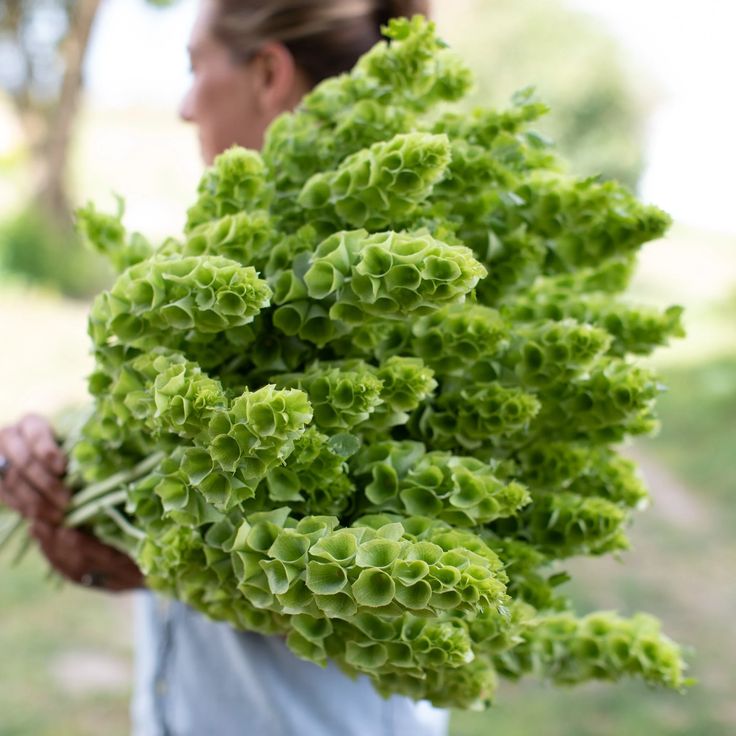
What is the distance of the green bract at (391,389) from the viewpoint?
0.62 m

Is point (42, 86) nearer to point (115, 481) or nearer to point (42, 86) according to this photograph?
point (42, 86)

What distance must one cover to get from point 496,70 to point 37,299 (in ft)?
25.4

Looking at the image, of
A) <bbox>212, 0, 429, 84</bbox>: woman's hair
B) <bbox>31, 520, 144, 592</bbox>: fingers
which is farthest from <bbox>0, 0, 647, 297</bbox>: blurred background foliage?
<bbox>31, 520, 144, 592</bbox>: fingers

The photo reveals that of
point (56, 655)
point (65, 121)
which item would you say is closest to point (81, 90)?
point (65, 121)

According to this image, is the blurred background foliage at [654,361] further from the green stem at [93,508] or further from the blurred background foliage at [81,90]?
the green stem at [93,508]

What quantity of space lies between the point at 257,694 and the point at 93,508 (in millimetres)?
362

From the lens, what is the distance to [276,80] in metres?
1.26

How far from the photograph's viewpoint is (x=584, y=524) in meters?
0.77

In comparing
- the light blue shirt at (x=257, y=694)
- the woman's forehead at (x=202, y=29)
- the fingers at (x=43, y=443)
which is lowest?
the light blue shirt at (x=257, y=694)

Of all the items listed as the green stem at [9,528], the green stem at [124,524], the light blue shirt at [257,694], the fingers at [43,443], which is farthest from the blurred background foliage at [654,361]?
the green stem at [9,528]

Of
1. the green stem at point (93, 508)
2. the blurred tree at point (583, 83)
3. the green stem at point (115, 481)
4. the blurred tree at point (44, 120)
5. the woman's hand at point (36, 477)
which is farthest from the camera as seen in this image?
the blurred tree at point (583, 83)

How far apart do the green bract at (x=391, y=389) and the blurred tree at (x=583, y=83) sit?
11.2 m

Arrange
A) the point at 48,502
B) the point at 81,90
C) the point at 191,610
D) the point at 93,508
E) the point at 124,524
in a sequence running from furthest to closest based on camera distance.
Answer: the point at 81,90 < the point at 191,610 < the point at 48,502 < the point at 93,508 < the point at 124,524

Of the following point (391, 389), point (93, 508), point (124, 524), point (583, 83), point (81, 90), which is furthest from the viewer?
point (583, 83)
